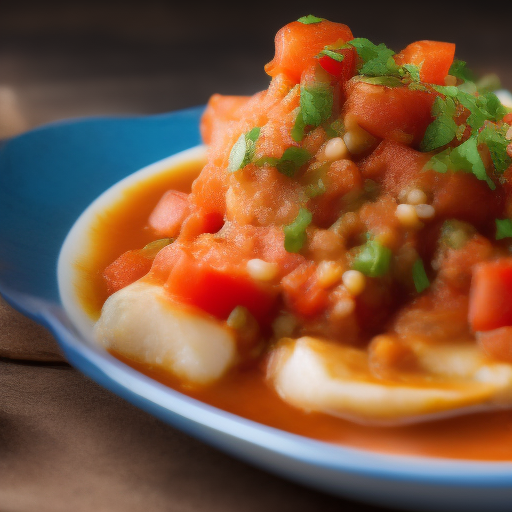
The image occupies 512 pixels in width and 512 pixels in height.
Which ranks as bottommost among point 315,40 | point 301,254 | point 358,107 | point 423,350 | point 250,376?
point 250,376

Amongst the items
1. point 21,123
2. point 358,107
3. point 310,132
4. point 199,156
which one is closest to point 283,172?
point 310,132

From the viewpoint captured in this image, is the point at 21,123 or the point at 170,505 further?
the point at 21,123

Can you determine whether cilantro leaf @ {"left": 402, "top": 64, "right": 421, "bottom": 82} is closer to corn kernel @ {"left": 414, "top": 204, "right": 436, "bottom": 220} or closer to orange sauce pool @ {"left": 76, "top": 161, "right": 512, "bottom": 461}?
corn kernel @ {"left": 414, "top": 204, "right": 436, "bottom": 220}

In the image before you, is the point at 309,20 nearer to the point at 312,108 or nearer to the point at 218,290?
the point at 312,108

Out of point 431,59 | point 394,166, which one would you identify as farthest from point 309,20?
point 394,166

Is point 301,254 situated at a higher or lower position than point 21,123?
higher

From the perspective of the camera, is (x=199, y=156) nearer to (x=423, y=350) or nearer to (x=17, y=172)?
(x=17, y=172)
